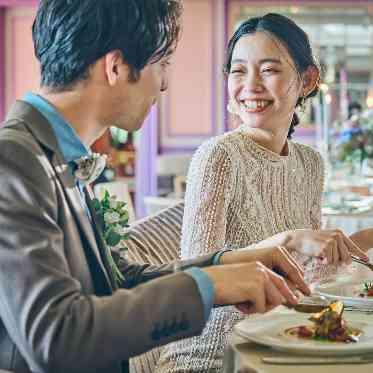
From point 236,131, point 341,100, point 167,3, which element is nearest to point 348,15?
point 341,100

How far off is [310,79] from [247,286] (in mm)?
1300

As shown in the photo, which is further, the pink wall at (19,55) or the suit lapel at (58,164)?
the pink wall at (19,55)

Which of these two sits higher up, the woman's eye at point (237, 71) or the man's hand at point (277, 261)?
the woman's eye at point (237, 71)

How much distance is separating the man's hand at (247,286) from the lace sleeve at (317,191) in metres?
1.18

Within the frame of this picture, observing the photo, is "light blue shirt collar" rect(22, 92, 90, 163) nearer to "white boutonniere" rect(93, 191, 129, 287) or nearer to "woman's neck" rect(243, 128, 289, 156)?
"white boutonniere" rect(93, 191, 129, 287)

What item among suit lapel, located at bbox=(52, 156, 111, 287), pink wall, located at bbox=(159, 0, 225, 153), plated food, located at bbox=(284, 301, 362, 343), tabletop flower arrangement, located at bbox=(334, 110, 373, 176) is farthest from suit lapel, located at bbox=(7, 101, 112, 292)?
pink wall, located at bbox=(159, 0, 225, 153)

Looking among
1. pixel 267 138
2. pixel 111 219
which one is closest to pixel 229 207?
pixel 267 138

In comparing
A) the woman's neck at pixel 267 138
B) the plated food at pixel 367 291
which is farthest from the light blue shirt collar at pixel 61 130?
→ the woman's neck at pixel 267 138

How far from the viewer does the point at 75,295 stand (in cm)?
111

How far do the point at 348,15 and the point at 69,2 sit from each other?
789 centimetres

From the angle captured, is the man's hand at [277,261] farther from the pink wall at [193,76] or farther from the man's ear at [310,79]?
the pink wall at [193,76]

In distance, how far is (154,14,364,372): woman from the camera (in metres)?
1.95

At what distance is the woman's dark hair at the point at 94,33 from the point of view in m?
1.32

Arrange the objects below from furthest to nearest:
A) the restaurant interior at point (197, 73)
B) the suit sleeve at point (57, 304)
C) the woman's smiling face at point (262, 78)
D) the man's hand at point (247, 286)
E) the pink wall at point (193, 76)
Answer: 1. the pink wall at point (193, 76)
2. the restaurant interior at point (197, 73)
3. the woman's smiling face at point (262, 78)
4. the man's hand at point (247, 286)
5. the suit sleeve at point (57, 304)
